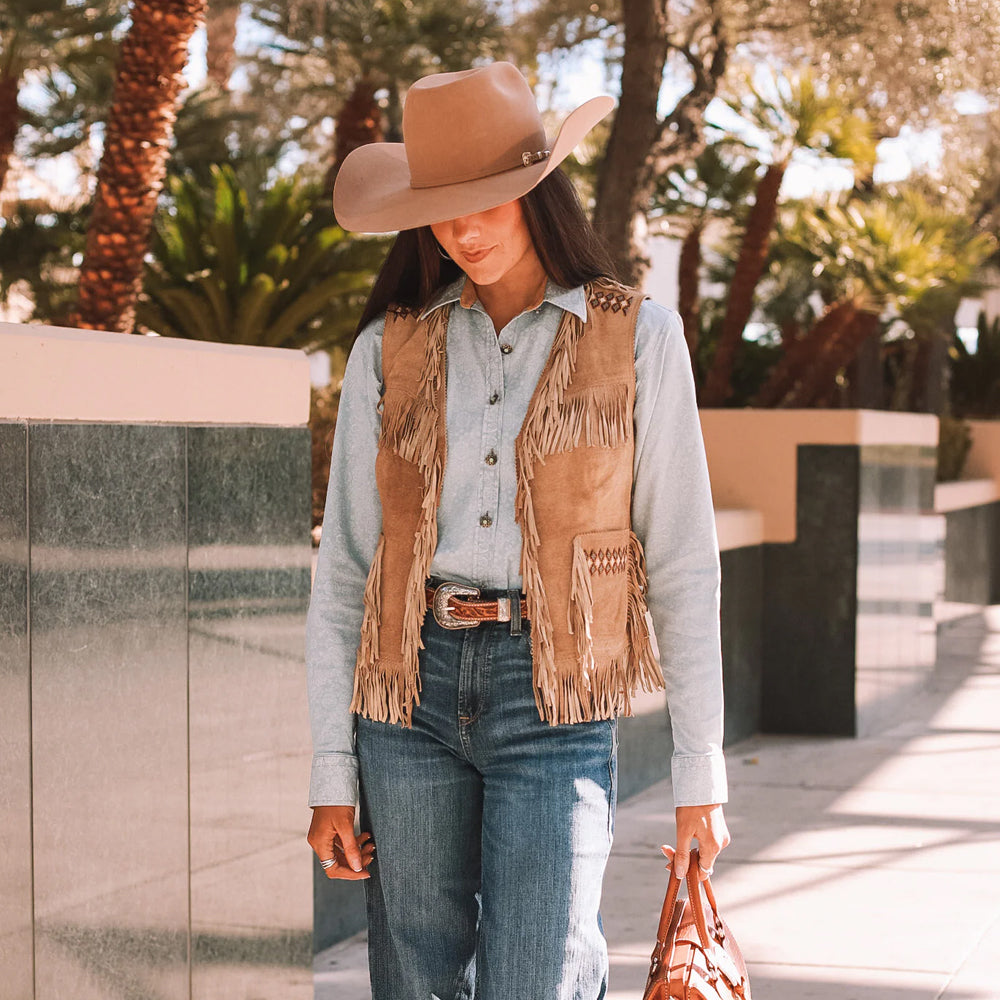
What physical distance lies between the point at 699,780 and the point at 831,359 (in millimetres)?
11456

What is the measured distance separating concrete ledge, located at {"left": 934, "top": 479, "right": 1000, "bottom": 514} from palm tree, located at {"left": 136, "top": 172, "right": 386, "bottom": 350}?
4.80m

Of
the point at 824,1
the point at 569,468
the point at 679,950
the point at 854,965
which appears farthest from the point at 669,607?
the point at 824,1

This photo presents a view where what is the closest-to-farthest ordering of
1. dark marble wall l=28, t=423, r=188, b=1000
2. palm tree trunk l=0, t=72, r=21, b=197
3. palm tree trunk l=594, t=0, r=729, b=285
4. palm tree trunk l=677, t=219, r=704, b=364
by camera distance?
dark marble wall l=28, t=423, r=188, b=1000 < palm tree trunk l=594, t=0, r=729, b=285 < palm tree trunk l=0, t=72, r=21, b=197 < palm tree trunk l=677, t=219, r=704, b=364

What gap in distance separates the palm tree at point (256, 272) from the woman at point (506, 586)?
6421mm

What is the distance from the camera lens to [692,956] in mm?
2297

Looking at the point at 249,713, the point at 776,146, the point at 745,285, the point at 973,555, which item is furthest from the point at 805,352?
the point at 249,713

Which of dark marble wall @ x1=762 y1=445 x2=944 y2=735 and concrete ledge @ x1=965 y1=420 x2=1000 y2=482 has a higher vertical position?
concrete ledge @ x1=965 y1=420 x2=1000 y2=482

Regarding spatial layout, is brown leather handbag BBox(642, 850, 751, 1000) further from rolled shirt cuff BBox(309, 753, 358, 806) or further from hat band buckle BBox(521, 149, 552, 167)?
hat band buckle BBox(521, 149, 552, 167)

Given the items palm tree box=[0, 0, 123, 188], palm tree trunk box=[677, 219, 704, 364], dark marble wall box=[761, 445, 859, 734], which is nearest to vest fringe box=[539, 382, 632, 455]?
dark marble wall box=[761, 445, 859, 734]

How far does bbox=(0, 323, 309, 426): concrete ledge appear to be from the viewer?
2.73m

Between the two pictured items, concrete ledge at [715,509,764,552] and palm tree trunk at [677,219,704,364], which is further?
palm tree trunk at [677,219,704,364]

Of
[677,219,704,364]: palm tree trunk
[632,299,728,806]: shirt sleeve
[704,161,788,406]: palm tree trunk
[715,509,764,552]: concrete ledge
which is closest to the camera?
[632,299,728,806]: shirt sleeve

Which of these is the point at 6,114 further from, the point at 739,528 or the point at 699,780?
the point at 699,780

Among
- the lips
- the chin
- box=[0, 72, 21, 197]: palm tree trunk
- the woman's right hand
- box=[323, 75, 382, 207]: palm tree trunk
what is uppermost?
box=[323, 75, 382, 207]: palm tree trunk
